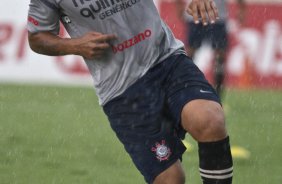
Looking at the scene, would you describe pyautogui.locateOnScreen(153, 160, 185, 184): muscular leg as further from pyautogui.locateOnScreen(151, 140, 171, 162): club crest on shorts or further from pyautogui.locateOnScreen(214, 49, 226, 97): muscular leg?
pyautogui.locateOnScreen(214, 49, 226, 97): muscular leg

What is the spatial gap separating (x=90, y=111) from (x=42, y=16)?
5.50 meters

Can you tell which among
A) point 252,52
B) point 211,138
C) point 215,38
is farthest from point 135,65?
point 252,52

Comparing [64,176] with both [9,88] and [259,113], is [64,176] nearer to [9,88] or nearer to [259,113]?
[259,113]

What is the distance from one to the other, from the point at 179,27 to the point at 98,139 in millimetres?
4905

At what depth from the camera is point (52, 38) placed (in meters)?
4.87

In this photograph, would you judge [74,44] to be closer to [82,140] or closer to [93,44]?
[93,44]

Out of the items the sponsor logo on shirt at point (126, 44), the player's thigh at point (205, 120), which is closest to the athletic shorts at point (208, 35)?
the sponsor logo on shirt at point (126, 44)

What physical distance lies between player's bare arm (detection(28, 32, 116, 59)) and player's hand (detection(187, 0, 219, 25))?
1.59 feet

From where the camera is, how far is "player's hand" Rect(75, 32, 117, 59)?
4.57 meters

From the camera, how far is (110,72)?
4.84 m

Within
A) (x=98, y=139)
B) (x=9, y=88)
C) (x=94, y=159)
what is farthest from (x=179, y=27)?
(x=94, y=159)

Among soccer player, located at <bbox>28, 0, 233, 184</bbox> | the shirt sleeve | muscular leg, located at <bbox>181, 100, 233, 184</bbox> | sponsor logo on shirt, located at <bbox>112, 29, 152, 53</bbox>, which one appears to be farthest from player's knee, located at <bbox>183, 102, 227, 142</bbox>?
the shirt sleeve

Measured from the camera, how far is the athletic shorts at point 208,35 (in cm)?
966

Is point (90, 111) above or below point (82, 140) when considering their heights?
below
